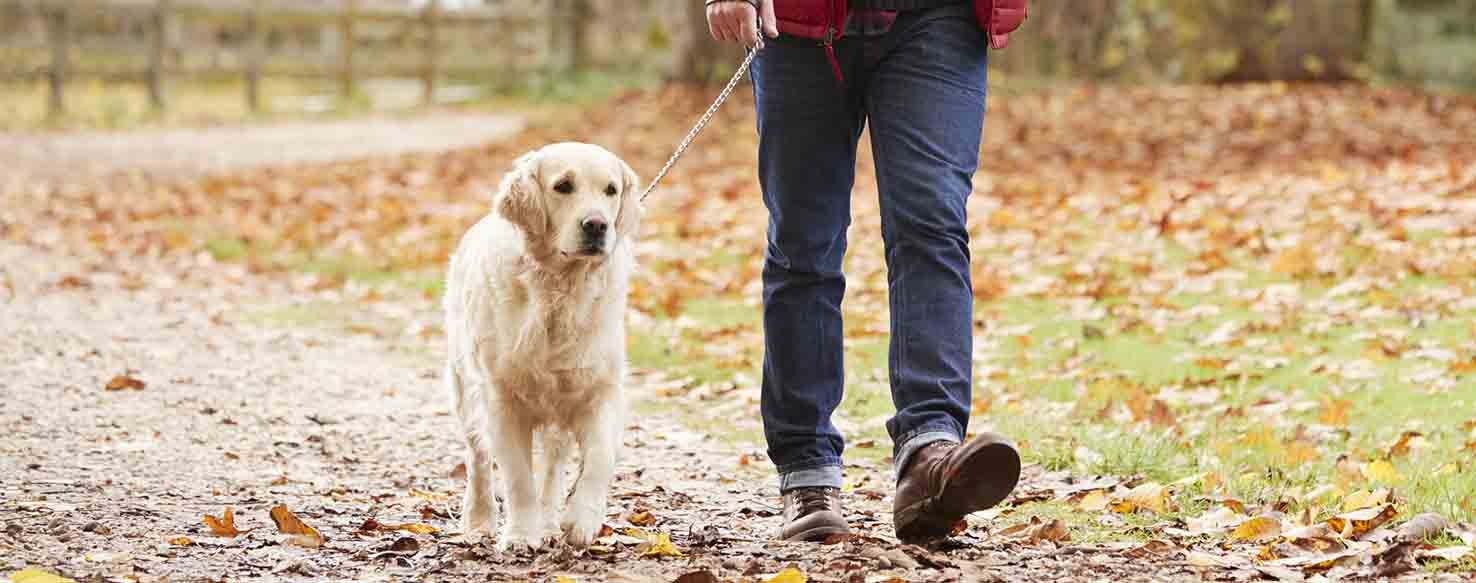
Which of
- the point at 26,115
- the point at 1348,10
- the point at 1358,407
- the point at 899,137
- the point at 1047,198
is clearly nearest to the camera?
the point at 899,137

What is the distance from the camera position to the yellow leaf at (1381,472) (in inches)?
188

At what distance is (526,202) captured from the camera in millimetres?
4148

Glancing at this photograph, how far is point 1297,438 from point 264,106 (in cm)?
2266

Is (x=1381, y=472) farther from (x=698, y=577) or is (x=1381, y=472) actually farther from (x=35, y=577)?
(x=35, y=577)

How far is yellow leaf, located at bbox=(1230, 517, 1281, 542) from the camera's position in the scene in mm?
4137

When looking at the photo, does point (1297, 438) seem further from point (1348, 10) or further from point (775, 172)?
point (1348, 10)

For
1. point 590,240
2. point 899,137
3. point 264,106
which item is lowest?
point 264,106

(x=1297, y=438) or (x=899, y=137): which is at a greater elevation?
(x=899, y=137)

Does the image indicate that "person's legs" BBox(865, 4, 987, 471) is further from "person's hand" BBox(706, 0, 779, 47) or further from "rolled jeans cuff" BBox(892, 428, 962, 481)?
"person's hand" BBox(706, 0, 779, 47)

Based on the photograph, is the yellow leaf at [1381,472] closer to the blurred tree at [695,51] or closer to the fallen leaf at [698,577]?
the fallen leaf at [698,577]

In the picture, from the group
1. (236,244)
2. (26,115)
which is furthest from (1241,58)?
(26,115)

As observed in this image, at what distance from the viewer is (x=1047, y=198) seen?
11.7 m

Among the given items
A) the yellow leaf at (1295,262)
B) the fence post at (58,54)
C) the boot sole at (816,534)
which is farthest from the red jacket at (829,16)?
the fence post at (58,54)

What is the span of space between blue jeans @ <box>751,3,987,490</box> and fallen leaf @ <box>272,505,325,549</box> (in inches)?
44.9
